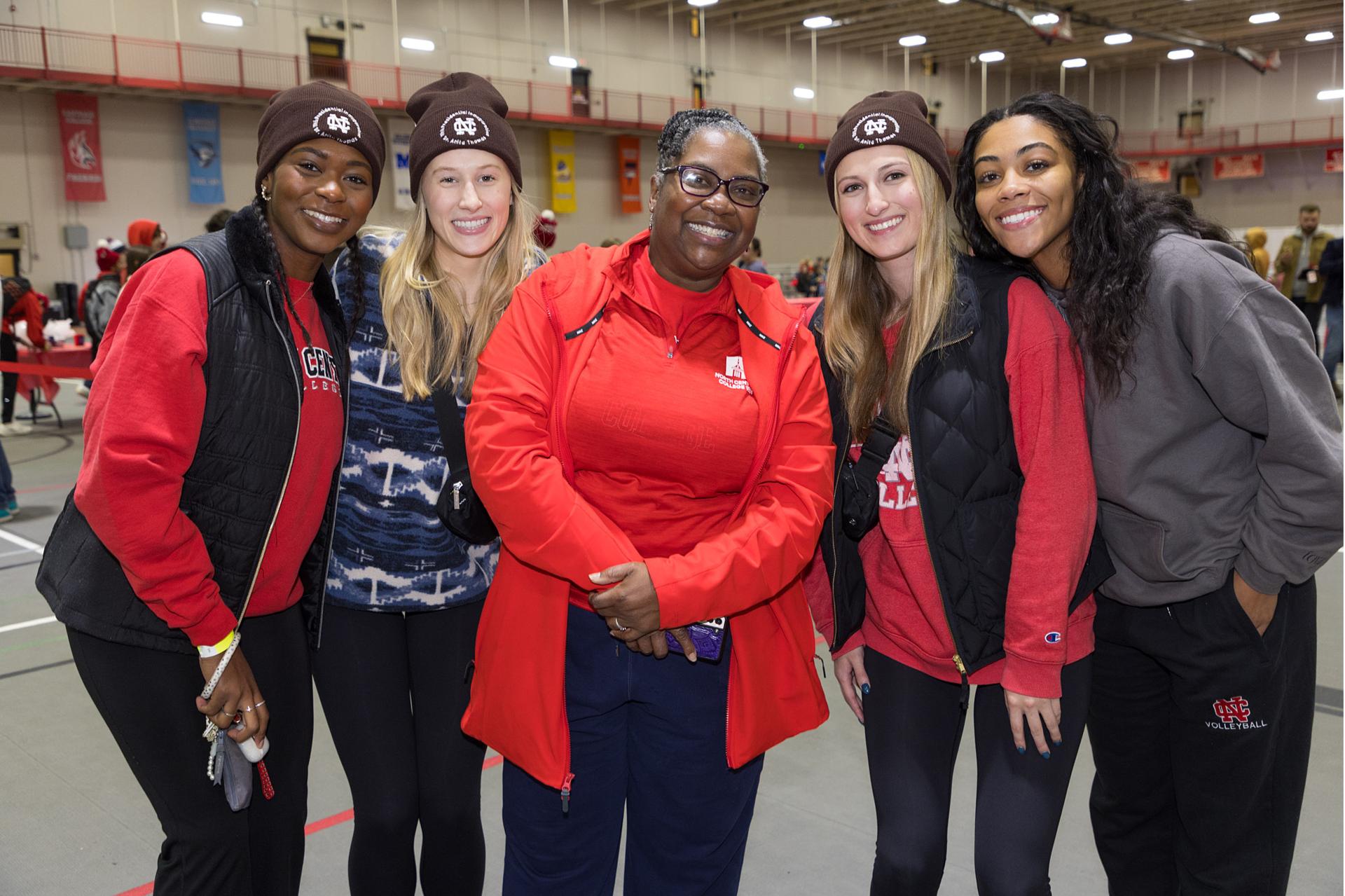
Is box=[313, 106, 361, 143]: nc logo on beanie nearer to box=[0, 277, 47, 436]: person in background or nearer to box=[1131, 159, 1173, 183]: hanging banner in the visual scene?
box=[0, 277, 47, 436]: person in background

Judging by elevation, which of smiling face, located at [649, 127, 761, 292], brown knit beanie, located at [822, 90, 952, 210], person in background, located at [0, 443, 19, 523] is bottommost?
person in background, located at [0, 443, 19, 523]

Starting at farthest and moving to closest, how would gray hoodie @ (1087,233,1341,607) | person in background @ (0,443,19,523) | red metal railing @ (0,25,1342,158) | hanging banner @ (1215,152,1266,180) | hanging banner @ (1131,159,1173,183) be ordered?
1. hanging banner @ (1131,159,1173,183)
2. hanging banner @ (1215,152,1266,180)
3. red metal railing @ (0,25,1342,158)
4. person in background @ (0,443,19,523)
5. gray hoodie @ (1087,233,1341,607)

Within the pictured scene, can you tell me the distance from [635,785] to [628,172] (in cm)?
2457

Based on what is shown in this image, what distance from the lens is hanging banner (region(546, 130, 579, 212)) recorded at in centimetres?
2400

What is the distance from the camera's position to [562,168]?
24156 millimetres

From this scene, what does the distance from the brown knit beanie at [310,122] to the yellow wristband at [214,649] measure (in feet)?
3.04

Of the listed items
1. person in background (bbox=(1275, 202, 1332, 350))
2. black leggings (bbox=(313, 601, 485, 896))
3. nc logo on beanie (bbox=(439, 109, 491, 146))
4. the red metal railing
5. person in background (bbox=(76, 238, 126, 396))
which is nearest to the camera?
black leggings (bbox=(313, 601, 485, 896))

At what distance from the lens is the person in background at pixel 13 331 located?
35.5 feet

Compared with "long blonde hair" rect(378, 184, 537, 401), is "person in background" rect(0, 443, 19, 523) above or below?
below

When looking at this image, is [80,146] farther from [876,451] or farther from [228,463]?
[876,451]

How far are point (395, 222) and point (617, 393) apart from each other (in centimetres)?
2104

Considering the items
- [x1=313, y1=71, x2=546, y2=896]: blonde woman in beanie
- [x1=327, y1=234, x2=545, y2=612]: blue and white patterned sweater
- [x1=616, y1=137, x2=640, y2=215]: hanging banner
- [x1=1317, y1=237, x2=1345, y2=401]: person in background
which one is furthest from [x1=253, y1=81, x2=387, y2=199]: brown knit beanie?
[x1=616, y1=137, x2=640, y2=215]: hanging banner

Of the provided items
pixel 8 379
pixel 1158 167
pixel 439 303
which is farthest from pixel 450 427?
pixel 1158 167

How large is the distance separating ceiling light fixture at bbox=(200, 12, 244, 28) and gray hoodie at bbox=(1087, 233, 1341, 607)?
Answer: 20.8 metres
